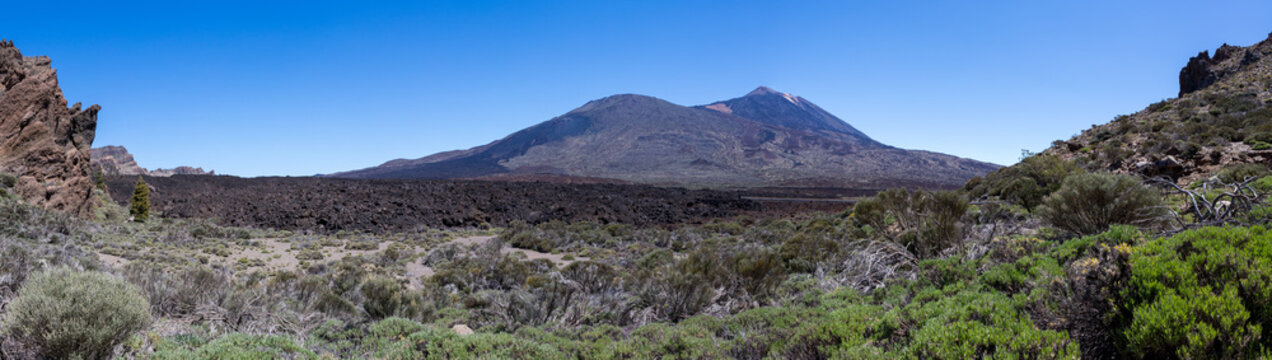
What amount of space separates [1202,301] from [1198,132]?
50.1ft

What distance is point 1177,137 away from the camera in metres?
12.2

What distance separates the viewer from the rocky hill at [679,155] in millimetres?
86312

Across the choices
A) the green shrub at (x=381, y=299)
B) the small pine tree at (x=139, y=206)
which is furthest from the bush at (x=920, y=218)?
the small pine tree at (x=139, y=206)

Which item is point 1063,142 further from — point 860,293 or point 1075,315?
point 1075,315

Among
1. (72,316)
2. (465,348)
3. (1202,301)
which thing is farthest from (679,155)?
(1202,301)

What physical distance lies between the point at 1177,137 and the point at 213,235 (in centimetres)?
2772

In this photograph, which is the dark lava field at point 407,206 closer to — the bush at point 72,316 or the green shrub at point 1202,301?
the bush at point 72,316

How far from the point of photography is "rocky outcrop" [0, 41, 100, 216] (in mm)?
12312

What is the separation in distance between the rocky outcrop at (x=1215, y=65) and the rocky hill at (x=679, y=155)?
37.6 metres

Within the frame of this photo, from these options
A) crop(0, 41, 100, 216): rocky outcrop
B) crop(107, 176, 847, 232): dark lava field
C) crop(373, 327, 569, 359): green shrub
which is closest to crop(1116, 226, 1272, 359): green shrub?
crop(373, 327, 569, 359): green shrub

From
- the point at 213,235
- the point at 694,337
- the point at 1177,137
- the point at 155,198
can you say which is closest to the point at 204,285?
the point at 694,337

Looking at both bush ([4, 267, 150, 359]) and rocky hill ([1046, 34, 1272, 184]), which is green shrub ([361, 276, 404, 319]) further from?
rocky hill ([1046, 34, 1272, 184])

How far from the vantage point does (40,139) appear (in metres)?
12.9

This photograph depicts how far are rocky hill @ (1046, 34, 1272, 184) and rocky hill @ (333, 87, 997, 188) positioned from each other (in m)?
44.2
